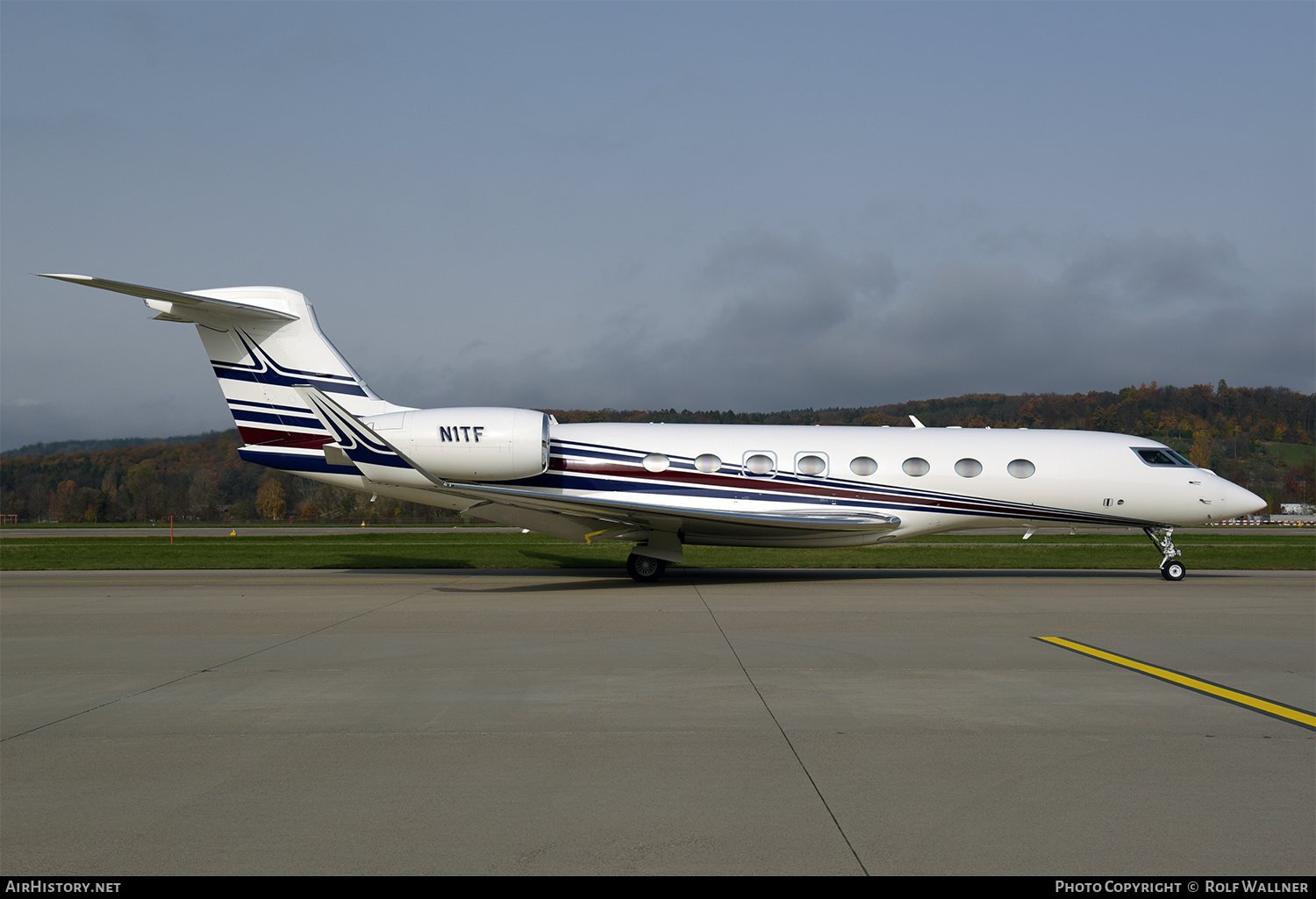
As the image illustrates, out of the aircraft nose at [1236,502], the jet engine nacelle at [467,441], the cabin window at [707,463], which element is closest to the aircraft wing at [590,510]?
the jet engine nacelle at [467,441]

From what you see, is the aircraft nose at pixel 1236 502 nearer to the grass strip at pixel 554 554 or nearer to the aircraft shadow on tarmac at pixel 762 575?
the aircraft shadow on tarmac at pixel 762 575

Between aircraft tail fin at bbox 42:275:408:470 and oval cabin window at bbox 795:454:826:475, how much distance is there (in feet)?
28.5

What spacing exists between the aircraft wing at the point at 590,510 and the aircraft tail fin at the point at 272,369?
0.48 m

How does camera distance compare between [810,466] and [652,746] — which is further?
[810,466]

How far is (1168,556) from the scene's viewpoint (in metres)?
17.2

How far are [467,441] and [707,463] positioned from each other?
4.45 meters

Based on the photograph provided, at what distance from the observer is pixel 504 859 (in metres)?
3.85

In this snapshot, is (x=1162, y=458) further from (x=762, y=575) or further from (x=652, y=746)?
(x=652, y=746)

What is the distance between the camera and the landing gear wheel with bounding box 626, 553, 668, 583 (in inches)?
658

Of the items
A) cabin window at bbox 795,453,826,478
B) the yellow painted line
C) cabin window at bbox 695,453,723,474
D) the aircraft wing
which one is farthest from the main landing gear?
the yellow painted line

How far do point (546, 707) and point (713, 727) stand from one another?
1.34m

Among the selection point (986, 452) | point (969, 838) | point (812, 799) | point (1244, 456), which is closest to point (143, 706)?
point (812, 799)

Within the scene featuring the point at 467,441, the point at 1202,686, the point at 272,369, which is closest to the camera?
the point at 1202,686

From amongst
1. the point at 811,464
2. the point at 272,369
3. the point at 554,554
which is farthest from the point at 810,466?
the point at 272,369
